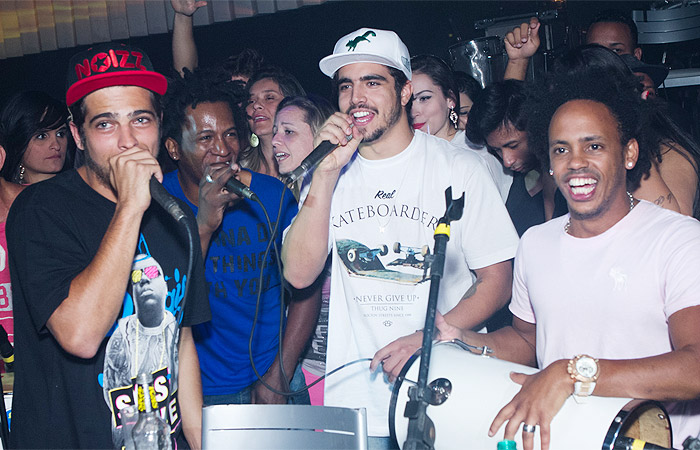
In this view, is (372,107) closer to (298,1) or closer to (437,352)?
(437,352)

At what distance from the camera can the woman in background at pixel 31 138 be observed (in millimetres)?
3846

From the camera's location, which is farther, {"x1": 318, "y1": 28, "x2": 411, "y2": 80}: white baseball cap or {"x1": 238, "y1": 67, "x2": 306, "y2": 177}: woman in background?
{"x1": 238, "y1": 67, "x2": 306, "y2": 177}: woman in background

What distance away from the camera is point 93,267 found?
5.76 feet

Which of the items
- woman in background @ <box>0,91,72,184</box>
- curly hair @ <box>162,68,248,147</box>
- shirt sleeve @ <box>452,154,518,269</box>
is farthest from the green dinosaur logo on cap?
woman in background @ <box>0,91,72,184</box>

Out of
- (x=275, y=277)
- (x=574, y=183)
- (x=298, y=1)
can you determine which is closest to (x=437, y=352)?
(x=574, y=183)

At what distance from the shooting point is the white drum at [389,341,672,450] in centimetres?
158

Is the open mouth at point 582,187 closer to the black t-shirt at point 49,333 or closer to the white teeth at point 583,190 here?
the white teeth at point 583,190

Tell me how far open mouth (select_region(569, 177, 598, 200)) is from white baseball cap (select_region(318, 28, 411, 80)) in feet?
3.00

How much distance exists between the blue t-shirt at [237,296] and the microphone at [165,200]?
1.15m

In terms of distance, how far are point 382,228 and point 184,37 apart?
85.1 inches

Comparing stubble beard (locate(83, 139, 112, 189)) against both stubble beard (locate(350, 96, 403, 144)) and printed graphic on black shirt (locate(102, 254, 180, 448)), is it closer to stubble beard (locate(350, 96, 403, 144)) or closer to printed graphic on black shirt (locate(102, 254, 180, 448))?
printed graphic on black shirt (locate(102, 254, 180, 448))

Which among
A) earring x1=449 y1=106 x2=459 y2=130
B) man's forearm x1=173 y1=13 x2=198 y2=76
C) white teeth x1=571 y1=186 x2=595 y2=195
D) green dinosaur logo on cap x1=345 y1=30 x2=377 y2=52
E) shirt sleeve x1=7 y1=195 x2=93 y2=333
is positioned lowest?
shirt sleeve x1=7 y1=195 x2=93 y2=333

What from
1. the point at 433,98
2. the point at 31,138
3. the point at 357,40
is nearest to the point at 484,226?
the point at 357,40

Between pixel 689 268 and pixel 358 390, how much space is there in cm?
126
